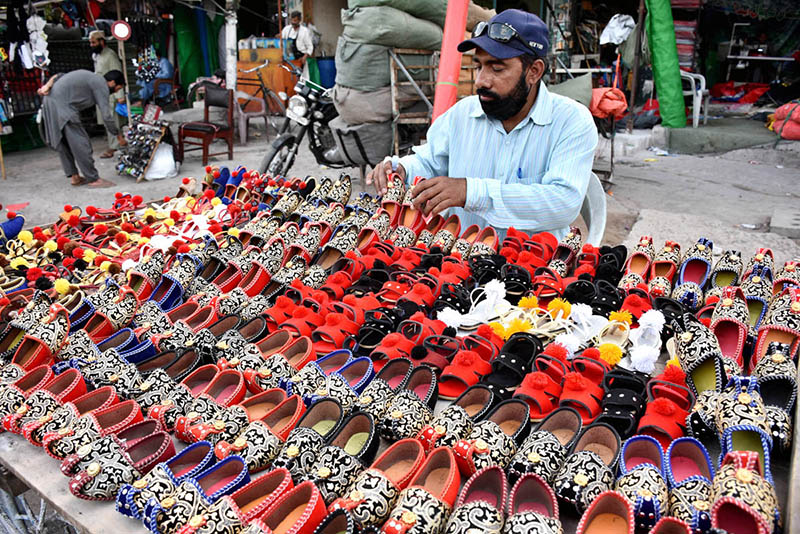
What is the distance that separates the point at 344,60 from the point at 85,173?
3.83 meters

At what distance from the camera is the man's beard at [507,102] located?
8.01ft

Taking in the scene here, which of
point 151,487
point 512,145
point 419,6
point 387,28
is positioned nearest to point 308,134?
point 387,28

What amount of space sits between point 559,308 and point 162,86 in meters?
12.2

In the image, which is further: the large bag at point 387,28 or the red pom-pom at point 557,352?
the large bag at point 387,28

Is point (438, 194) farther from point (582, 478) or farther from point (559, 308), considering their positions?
point (582, 478)

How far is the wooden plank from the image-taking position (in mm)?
1107

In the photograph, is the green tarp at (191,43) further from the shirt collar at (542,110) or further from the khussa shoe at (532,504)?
the khussa shoe at (532,504)

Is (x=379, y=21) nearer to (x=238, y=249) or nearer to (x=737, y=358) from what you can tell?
(x=238, y=249)

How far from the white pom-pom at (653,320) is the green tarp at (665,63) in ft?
24.9

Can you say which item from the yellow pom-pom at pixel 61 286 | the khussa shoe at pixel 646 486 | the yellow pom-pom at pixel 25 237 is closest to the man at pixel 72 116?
the yellow pom-pom at pixel 25 237

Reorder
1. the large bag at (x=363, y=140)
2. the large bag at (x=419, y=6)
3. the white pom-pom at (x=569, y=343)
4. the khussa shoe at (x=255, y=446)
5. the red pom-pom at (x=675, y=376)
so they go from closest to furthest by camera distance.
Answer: the khussa shoe at (x=255, y=446)
the red pom-pom at (x=675, y=376)
the white pom-pom at (x=569, y=343)
the large bag at (x=419, y=6)
the large bag at (x=363, y=140)

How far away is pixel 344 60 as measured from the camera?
4.96m

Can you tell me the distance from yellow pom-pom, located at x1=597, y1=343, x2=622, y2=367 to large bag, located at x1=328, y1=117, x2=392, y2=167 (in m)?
4.06

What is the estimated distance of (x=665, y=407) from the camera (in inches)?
49.5
